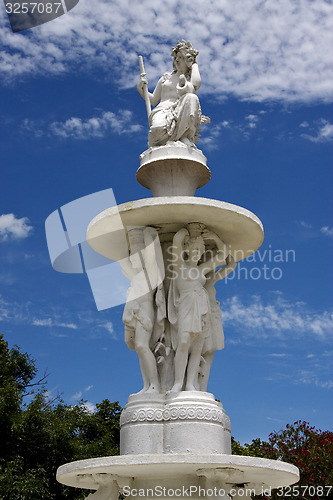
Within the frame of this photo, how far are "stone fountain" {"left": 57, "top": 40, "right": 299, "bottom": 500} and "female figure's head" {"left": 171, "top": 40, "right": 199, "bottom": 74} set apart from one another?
1cm

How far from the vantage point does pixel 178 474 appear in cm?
655

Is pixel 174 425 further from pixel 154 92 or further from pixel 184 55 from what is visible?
pixel 184 55

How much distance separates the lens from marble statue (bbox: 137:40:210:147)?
27.4 feet

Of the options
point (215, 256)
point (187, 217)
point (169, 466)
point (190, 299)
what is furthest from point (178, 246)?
point (169, 466)

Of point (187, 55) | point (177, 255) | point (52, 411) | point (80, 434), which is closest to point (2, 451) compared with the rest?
point (52, 411)

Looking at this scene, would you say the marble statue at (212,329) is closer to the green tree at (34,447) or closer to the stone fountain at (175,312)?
the stone fountain at (175,312)

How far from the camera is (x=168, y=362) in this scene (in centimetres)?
750

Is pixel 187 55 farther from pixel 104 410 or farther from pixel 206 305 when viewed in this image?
pixel 104 410

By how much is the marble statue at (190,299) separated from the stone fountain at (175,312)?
13mm

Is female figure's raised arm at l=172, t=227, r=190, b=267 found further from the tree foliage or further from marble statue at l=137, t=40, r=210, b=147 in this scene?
the tree foliage

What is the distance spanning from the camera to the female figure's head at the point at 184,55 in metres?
8.70

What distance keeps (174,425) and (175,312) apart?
1.42 meters

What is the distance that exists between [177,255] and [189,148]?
1.58 meters

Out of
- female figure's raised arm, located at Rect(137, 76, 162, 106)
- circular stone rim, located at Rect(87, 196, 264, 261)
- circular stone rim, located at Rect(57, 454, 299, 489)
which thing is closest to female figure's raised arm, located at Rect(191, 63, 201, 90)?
female figure's raised arm, located at Rect(137, 76, 162, 106)
